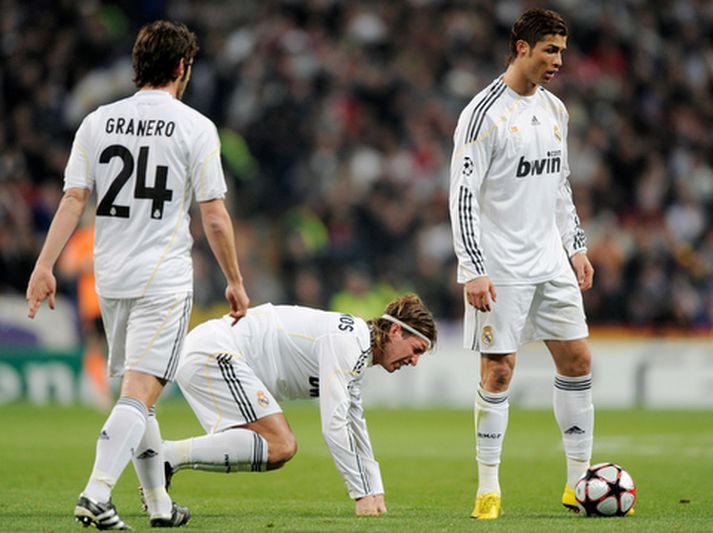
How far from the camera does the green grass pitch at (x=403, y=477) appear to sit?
6559 mm

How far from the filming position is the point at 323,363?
23.1ft

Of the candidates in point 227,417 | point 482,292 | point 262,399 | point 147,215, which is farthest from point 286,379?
point 147,215

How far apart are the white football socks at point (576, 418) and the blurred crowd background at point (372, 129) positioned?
9.69 metres

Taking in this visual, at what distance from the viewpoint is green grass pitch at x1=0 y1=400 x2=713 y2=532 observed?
6559 mm

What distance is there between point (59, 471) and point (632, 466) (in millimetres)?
4043

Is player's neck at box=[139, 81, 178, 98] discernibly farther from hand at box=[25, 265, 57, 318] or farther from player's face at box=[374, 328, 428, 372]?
player's face at box=[374, 328, 428, 372]

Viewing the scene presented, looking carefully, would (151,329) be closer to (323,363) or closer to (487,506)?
(323,363)

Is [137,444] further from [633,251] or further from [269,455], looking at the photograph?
[633,251]

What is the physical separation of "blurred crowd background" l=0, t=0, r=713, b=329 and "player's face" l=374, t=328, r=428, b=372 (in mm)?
9779

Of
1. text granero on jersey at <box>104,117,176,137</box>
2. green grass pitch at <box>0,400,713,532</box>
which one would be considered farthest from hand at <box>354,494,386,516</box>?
text granero on jersey at <box>104,117,176,137</box>

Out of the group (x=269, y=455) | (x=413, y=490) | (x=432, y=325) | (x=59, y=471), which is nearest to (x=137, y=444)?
(x=269, y=455)

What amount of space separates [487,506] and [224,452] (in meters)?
1.32

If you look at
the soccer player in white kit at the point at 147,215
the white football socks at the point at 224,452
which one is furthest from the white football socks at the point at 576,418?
the soccer player in white kit at the point at 147,215

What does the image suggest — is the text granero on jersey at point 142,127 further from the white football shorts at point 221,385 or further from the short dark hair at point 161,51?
the white football shorts at point 221,385
